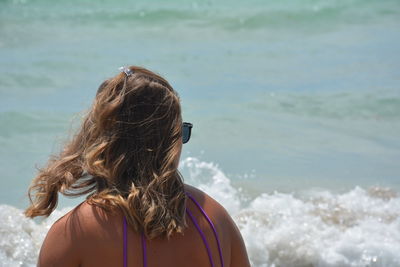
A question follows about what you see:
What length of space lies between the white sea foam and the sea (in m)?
0.01

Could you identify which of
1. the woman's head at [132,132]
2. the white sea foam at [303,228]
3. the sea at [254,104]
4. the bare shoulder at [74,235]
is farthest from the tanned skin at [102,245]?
the white sea foam at [303,228]

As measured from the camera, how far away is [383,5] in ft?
38.9

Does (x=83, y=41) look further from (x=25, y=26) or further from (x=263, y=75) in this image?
(x=263, y=75)

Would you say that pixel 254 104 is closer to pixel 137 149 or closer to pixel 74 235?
pixel 137 149

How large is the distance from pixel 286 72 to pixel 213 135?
2.42 m

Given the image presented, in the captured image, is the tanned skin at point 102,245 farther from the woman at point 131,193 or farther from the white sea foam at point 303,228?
the white sea foam at point 303,228

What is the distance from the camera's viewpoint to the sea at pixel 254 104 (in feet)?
15.6

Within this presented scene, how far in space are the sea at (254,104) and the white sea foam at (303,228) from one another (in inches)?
0.4

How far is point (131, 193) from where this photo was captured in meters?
1.86

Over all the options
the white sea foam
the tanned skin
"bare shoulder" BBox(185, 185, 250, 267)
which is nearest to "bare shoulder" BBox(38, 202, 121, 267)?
the tanned skin

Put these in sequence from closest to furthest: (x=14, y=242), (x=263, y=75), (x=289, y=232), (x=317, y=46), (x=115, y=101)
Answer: (x=115, y=101), (x=14, y=242), (x=289, y=232), (x=263, y=75), (x=317, y=46)

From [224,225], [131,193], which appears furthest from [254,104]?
[131,193]

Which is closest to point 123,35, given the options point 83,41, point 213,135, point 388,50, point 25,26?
point 83,41

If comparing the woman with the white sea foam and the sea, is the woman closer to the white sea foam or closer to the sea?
the sea
